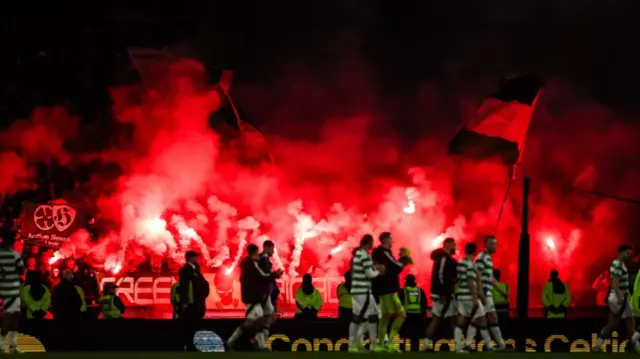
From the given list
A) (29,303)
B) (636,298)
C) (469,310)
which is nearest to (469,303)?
(469,310)

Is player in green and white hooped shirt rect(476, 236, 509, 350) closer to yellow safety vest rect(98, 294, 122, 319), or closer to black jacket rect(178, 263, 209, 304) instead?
black jacket rect(178, 263, 209, 304)

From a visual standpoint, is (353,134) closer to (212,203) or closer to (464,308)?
(212,203)

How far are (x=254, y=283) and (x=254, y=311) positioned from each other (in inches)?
19.9

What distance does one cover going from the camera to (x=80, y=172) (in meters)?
36.4

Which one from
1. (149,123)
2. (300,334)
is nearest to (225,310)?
(149,123)

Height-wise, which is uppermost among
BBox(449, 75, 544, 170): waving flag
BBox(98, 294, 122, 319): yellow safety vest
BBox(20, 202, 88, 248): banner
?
BBox(449, 75, 544, 170): waving flag

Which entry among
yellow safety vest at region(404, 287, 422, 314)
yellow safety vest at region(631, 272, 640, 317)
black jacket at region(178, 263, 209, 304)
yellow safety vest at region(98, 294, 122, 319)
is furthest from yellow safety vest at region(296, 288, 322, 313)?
yellow safety vest at region(631, 272, 640, 317)

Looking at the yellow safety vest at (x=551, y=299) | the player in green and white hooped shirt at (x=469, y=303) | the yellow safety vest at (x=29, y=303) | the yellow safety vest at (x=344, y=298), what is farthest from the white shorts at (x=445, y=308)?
the yellow safety vest at (x=29, y=303)

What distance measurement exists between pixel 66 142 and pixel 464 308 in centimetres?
2381

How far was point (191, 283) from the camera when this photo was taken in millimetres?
18125

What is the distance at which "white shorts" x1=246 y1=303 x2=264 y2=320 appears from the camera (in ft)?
55.7

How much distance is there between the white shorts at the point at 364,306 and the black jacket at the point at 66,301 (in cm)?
766

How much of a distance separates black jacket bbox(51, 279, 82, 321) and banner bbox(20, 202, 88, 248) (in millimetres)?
11797

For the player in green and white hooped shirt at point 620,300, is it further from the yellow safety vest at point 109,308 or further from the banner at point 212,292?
the banner at point 212,292
